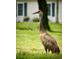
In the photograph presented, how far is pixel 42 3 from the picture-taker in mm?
2141

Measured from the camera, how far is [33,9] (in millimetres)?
2146

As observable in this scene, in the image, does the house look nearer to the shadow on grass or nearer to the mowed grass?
the mowed grass

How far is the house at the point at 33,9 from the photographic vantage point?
83.9 inches

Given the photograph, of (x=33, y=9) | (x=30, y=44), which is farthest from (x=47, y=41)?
(x=33, y=9)

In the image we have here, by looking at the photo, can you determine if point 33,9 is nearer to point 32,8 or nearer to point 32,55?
point 32,8

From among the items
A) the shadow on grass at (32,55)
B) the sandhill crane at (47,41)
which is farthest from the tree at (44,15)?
the shadow on grass at (32,55)

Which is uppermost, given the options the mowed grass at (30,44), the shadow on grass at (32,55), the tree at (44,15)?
the tree at (44,15)

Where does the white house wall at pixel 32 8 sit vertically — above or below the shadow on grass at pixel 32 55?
above

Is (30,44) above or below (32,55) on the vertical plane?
above

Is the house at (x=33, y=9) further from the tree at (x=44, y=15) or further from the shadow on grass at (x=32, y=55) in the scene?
the shadow on grass at (x=32, y=55)

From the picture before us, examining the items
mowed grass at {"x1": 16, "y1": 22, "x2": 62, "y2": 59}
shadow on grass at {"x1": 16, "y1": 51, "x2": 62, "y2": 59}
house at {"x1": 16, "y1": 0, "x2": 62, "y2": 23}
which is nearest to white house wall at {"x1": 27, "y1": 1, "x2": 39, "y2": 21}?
house at {"x1": 16, "y1": 0, "x2": 62, "y2": 23}
